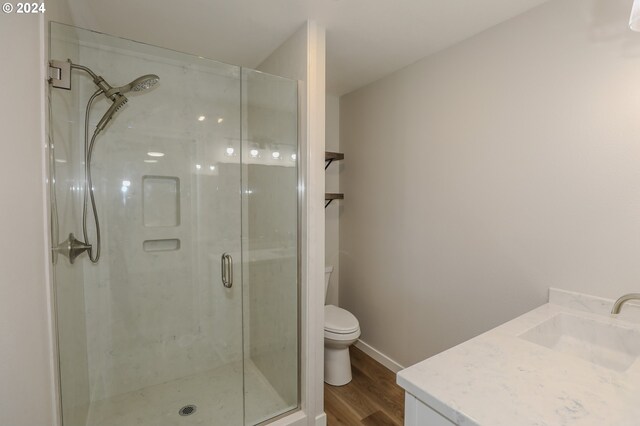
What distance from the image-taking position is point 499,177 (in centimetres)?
175

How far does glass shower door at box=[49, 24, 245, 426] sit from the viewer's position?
1.84 meters

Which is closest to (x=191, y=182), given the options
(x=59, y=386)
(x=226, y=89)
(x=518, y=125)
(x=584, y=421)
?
(x=226, y=89)

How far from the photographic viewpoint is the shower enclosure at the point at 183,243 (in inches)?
73.7

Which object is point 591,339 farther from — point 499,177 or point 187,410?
point 187,410

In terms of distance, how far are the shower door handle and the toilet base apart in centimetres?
90

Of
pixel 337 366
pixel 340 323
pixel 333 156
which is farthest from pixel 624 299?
pixel 333 156

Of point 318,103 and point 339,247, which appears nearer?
point 318,103

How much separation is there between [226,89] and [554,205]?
2.22 meters

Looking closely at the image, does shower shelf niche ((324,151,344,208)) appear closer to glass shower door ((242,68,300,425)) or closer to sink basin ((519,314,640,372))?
glass shower door ((242,68,300,425))

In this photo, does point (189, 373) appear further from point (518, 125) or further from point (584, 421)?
point (518, 125)

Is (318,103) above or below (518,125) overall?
above

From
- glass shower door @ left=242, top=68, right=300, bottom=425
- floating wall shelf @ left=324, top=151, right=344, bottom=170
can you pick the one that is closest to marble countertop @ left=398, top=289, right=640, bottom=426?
glass shower door @ left=242, top=68, right=300, bottom=425

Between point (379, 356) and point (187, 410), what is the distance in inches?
59.4

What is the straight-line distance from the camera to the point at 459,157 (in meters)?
1.96
